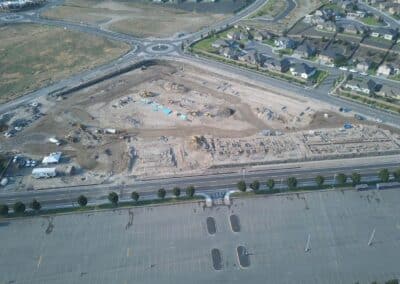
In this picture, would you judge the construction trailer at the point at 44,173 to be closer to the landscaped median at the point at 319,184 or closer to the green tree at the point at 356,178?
the landscaped median at the point at 319,184

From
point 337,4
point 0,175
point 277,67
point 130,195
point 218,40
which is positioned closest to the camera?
point 130,195

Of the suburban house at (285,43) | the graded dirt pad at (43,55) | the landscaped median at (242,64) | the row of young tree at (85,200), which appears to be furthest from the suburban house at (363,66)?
the graded dirt pad at (43,55)

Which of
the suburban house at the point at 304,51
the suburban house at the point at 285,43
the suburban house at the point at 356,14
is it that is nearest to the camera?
the suburban house at the point at 304,51

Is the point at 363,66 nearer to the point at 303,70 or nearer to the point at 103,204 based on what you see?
the point at 303,70

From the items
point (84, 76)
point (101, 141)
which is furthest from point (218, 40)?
point (101, 141)

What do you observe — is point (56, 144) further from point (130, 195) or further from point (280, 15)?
point (280, 15)

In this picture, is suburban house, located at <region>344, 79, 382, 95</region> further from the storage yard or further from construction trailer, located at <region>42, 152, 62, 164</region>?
construction trailer, located at <region>42, 152, 62, 164</region>
